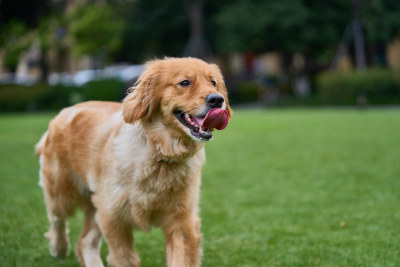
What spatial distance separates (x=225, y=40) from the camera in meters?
33.9

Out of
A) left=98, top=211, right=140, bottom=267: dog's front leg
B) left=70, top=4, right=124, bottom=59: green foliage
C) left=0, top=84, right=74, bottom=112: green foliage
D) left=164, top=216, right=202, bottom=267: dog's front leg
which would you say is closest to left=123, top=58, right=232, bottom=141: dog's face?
left=164, top=216, right=202, bottom=267: dog's front leg

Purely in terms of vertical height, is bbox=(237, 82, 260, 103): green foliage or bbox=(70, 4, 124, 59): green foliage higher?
bbox=(70, 4, 124, 59): green foliage

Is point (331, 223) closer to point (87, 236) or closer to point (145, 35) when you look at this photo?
point (87, 236)

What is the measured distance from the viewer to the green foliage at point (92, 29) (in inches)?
1238

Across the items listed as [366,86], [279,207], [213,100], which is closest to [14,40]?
[366,86]

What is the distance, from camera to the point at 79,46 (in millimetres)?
32094

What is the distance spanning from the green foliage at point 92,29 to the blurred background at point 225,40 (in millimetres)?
64

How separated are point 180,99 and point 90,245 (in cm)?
170

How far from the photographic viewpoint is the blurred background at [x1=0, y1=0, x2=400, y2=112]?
91.8 feet

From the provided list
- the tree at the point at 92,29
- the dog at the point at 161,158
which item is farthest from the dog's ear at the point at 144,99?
the tree at the point at 92,29

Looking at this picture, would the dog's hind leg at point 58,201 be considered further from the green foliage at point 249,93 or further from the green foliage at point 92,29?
the green foliage at point 249,93

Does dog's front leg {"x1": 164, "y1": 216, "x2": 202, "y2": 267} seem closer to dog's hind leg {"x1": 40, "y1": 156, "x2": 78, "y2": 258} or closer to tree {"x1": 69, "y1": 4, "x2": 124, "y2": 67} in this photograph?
dog's hind leg {"x1": 40, "y1": 156, "x2": 78, "y2": 258}

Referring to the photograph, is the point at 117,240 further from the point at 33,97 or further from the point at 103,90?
the point at 33,97

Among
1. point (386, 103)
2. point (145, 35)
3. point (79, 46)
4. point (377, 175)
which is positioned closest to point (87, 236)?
point (377, 175)
